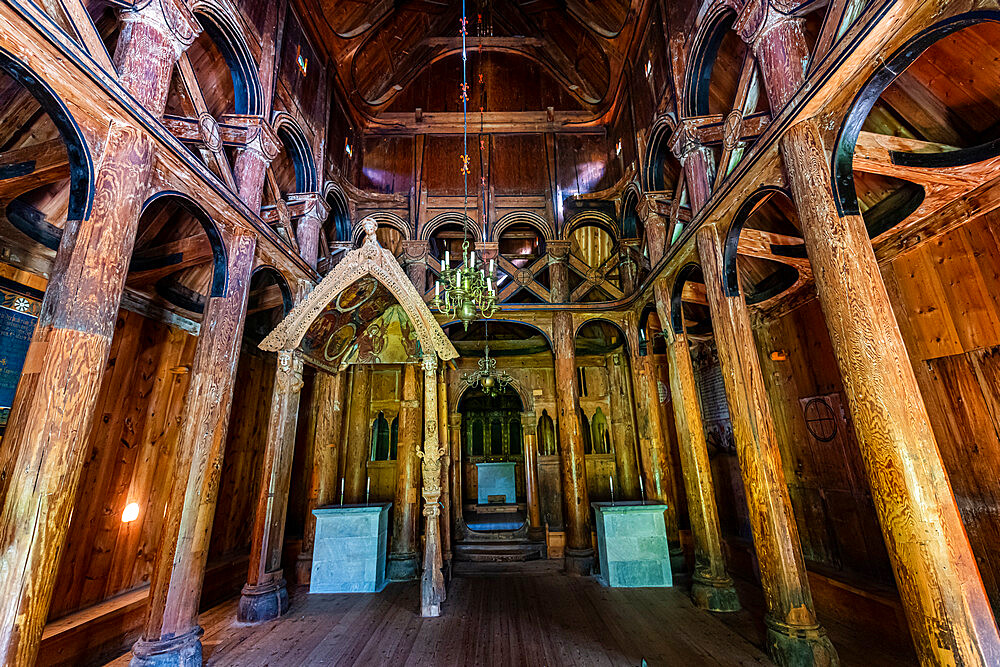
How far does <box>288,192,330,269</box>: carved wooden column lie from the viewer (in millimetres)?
7500

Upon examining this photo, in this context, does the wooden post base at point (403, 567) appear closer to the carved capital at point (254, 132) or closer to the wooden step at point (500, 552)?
the wooden step at point (500, 552)

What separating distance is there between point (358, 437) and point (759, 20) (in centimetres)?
986

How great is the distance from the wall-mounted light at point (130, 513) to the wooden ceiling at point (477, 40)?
9337mm

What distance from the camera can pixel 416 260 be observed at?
974 centimetres

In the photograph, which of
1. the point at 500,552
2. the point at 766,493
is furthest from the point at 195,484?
the point at 766,493

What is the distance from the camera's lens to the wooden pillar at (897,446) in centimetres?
272

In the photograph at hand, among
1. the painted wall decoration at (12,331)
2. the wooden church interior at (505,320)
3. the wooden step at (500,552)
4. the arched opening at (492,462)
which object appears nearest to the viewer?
the wooden church interior at (505,320)

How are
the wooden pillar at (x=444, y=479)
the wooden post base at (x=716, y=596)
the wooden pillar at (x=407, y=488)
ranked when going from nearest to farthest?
the wooden post base at (x=716, y=596) → the wooden pillar at (x=444, y=479) → the wooden pillar at (x=407, y=488)

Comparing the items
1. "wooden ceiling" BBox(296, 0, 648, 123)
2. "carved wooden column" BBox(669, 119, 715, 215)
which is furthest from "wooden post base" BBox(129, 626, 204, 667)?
"wooden ceiling" BBox(296, 0, 648, 123)

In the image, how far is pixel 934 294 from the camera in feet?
16.2

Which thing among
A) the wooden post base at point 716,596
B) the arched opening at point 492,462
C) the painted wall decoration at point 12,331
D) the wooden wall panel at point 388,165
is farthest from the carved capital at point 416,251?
the wooden post base at point 716,596

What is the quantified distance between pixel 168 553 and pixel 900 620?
328 inches

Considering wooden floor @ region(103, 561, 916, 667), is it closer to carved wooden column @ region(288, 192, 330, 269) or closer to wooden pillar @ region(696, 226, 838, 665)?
wooden pillar @ region(696, 226, 838, 665)

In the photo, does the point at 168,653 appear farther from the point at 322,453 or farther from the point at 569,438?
the point at 569,438
